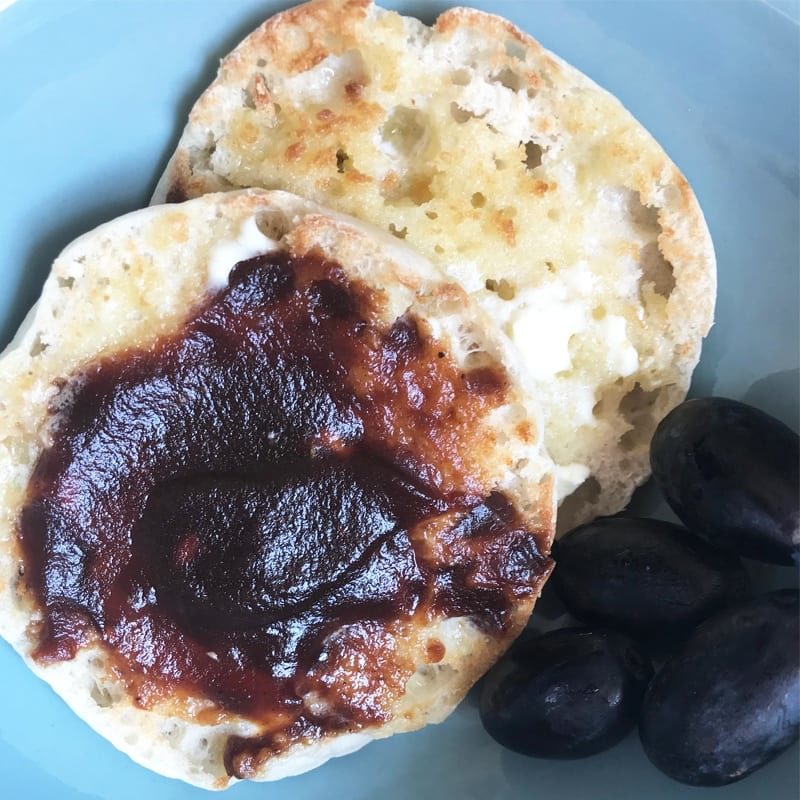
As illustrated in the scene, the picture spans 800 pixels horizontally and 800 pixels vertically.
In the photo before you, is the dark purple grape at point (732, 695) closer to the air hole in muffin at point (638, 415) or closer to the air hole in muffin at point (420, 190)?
the air hole in muffin at point (638, 415)

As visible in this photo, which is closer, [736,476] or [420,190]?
[736,476]

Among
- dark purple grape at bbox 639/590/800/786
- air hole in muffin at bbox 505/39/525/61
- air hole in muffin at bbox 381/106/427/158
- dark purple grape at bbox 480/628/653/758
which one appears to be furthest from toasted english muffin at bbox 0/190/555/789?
air hole in muffin at bbox 505/39/525/61

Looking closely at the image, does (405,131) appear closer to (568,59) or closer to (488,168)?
(488,168)

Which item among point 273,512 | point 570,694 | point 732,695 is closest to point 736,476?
point 732,695

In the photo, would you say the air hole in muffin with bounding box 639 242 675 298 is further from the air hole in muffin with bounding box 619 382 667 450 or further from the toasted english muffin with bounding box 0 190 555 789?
the toasted english muffin with bounding box 0 190 555 789

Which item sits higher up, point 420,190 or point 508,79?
point 508,79

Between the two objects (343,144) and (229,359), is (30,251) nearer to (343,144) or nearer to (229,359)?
(229,359)

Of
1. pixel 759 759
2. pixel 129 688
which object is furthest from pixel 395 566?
pixel 759 759
